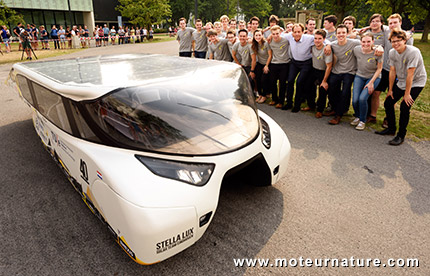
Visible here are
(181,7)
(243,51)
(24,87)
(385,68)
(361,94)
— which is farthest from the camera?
(181,7)

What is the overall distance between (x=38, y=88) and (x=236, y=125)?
2.56 meters

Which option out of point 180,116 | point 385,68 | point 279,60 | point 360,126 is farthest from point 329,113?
point 180,116

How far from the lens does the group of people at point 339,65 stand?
457 centimetres

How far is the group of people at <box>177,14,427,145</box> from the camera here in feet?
15.0

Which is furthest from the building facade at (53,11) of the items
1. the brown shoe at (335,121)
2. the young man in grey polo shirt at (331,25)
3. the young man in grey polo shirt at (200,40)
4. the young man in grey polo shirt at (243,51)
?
the brown shoe at (335,121)

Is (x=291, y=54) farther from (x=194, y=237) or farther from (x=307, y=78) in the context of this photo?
(x=194, y=237)

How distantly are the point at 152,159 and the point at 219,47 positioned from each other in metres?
6.10

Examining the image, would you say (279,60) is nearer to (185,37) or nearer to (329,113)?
(329,113)

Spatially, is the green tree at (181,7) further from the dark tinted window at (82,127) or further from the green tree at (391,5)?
the dark tinted window at (82,127)

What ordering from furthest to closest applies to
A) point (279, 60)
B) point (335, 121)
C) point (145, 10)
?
point (145, 10) < point (279, 60) < point (335, 121)

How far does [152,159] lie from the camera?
2.28 m

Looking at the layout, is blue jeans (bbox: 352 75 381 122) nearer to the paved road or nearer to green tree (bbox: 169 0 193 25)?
the paved road

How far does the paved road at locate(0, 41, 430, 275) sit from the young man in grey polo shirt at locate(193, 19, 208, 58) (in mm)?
5836

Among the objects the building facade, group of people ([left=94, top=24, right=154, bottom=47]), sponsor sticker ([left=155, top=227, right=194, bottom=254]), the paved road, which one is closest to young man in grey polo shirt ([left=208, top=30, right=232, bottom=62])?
the paved road
